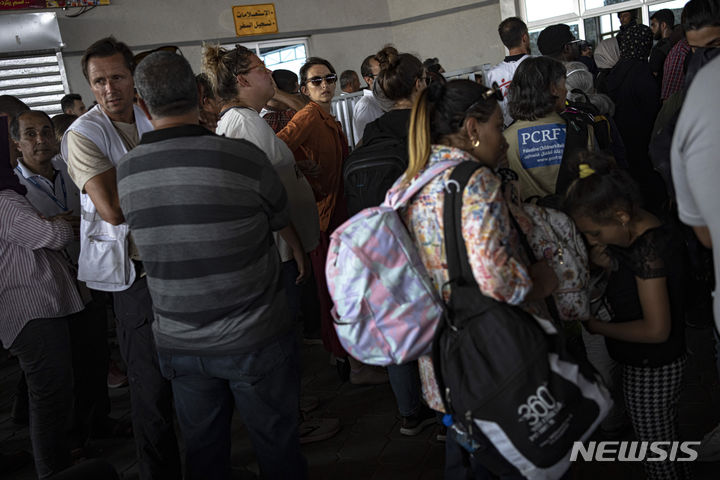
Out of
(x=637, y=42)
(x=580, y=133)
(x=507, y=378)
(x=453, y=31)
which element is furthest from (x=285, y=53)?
(x=507, y=378)

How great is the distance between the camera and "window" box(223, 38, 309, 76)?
36.9 ft

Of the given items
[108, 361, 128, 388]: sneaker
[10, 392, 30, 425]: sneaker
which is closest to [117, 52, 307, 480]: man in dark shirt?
[10, 392, 30, 425]: sneaker

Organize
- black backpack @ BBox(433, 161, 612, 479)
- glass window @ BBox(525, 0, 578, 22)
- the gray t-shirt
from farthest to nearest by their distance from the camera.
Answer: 1. glass window @ BBox(525, 0, 578, 22)
2. black backpack @ BBox(433, 161, 612, 479)
3. the gray t-shirt

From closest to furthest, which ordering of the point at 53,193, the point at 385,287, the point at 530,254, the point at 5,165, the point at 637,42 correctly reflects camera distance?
the point at 385,287, the point at 530,254, the point at 5,165, the point at 53,193, the point at 637,42

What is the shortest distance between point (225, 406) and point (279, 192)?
Answer: 0.87 meters

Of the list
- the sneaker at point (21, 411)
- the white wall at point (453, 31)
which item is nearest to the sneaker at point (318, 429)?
the sneaker at point (21, 411)

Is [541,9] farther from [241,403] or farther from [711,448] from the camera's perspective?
[241,403]

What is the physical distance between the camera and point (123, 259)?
107 inches

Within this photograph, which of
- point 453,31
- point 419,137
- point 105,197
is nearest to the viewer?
point 419,137

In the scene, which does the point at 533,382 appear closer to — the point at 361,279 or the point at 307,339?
the point at 361,279

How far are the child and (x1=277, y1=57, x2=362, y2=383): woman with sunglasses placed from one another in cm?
179

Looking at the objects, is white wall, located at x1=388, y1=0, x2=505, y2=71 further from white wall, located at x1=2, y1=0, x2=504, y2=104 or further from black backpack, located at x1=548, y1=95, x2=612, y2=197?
black backpack, located at x1=548, y1=95, x2=612, y2=197

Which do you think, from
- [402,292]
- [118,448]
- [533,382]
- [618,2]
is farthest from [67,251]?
[618,2]

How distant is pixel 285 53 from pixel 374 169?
8.99 metres
